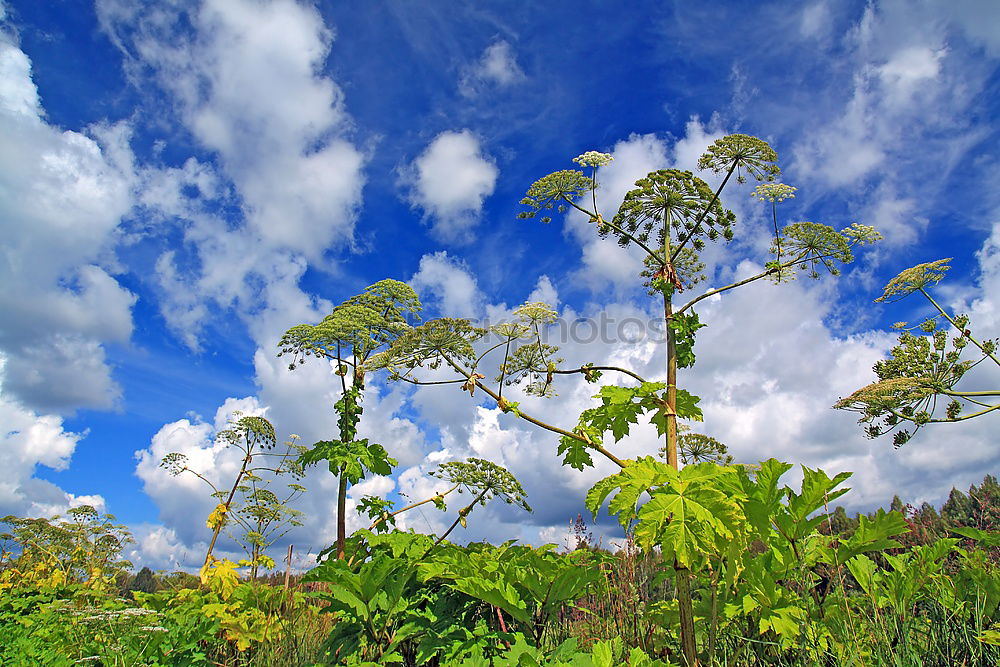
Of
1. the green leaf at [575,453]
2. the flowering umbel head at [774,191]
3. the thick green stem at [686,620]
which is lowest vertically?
the thick green stem at [686,620]

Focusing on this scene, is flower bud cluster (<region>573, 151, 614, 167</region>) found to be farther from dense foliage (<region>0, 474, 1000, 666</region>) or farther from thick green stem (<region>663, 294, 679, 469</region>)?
dense foliage (<region>0, 474, 1000, 666</region>)

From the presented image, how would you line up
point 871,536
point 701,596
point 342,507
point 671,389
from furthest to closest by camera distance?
point 342,507, point 701,596, point 671,389, point 871,536

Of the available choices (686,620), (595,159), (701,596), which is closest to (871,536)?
(701,596)

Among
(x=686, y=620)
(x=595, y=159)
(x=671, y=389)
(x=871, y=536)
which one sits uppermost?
(x=595, y=159)

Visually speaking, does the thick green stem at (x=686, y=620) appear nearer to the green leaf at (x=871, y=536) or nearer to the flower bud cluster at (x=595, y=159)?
the green leaf at (x=871, y=536)

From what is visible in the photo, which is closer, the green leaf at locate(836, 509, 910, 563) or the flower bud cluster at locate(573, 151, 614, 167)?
the green leaf at locate(836, 509, 910, 563)

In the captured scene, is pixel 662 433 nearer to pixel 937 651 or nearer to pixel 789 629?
pixel 789 629

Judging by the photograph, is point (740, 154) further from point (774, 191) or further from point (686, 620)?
point (686, 620)

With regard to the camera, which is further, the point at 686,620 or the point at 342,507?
the point at 342,507

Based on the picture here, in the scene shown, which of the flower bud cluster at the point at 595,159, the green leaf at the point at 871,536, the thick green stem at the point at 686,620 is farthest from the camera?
the flower bud cluster at the point at 595,159

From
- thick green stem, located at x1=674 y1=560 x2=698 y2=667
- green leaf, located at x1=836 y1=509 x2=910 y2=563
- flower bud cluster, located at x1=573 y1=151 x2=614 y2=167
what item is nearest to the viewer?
thick green stem, located at x1=674 y1=560 x2=698 y2=667

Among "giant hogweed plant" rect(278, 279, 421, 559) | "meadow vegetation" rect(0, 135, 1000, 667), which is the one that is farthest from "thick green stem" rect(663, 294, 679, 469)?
"giant hogweed plant" rect(278, 279, 421, 559)

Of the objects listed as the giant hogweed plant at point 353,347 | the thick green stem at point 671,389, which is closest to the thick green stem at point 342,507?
the giant hogweed plant at point 353,347

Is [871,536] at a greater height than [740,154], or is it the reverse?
[740,154]
